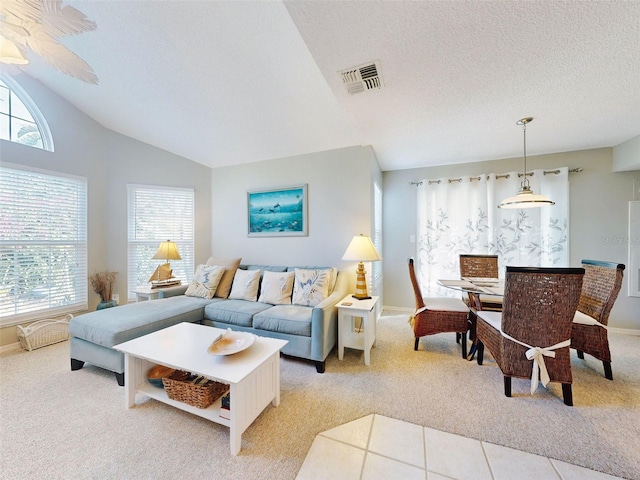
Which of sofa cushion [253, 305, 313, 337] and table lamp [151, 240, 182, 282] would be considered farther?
table lamp [151, 240, 182, 282]

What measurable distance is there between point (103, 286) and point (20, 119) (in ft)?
6.89

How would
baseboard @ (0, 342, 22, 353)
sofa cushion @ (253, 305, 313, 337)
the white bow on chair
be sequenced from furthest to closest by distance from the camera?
baseboard @ (0, 342, 22, 353), sofa cushion @ (253, 305, 313, 337), the white bow on chair

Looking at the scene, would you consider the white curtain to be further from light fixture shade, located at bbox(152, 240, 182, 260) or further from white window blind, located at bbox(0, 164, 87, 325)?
white window blind, located at bbox(0, 164, 87, 325)

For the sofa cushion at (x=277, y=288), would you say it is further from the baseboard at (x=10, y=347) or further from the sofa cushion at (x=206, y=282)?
the baseboard at (x=10, y=347)

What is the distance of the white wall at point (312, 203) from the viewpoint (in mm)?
3092

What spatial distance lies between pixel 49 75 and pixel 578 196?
6.55 m

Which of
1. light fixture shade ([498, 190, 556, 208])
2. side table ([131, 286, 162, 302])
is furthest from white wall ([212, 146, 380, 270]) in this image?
light fixture shade ([498, 190, 556, 208])

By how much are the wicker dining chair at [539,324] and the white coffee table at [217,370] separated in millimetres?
1704

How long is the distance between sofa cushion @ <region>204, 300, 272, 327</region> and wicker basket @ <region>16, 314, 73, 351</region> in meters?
1.75

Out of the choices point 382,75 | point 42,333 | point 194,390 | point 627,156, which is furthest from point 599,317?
point 42,333

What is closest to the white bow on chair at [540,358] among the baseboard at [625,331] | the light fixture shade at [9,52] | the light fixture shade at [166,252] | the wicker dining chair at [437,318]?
the wicker dining chair at [437,318]

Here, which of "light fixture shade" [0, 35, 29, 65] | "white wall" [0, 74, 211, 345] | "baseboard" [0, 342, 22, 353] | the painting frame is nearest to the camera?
"light fixture shade" [0, 35, 29, 65]

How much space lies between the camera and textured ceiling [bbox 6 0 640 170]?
4.32ft

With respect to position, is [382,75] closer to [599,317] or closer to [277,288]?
[277,288]
